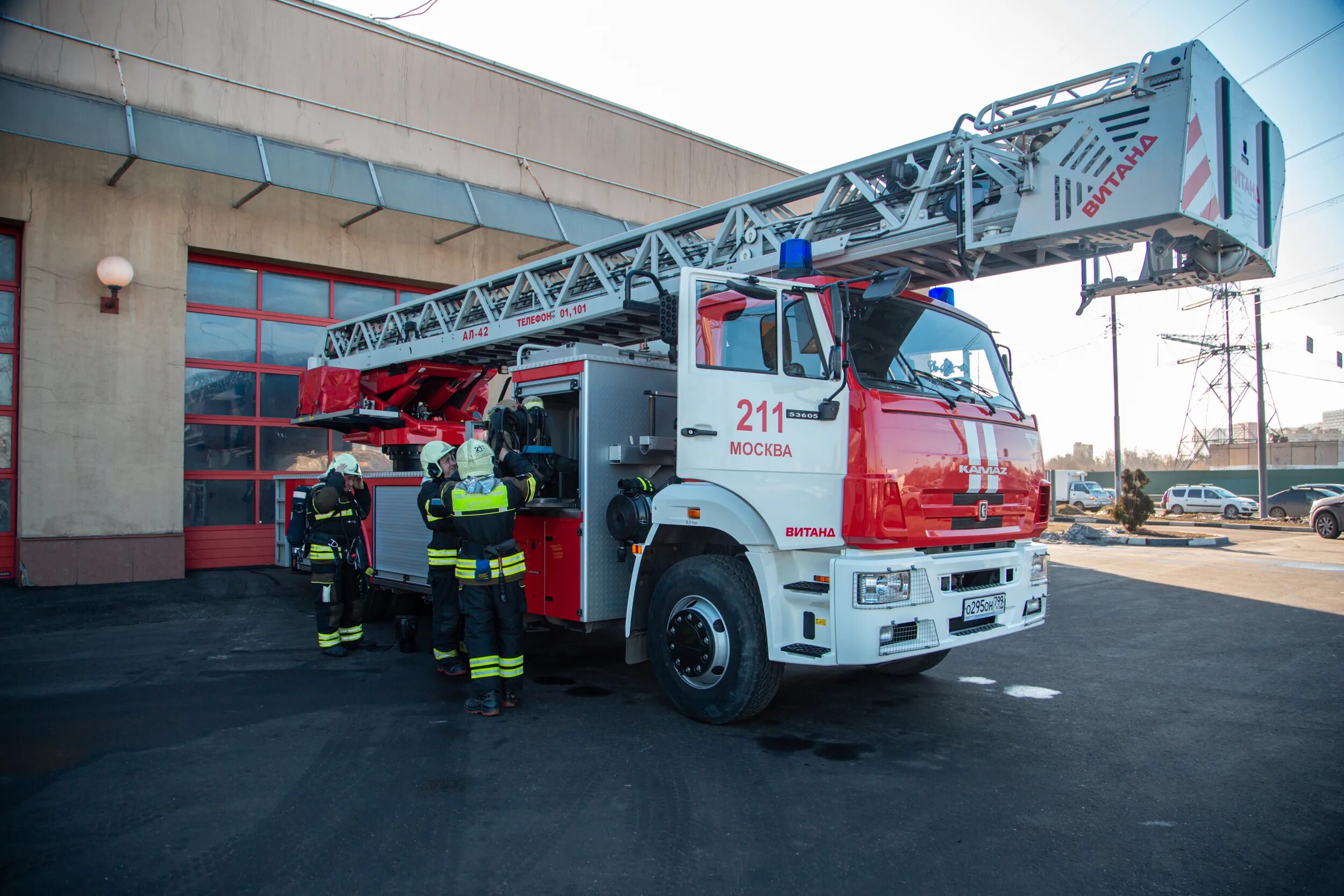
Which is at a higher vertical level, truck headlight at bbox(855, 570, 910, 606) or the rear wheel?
truck headlight at bbox(855, 570, 910, 606)

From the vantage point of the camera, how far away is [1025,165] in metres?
4.57

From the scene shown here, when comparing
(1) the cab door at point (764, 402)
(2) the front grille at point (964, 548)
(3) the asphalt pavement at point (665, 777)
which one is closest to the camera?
(3) the asphalt pavement at point (665, 777)

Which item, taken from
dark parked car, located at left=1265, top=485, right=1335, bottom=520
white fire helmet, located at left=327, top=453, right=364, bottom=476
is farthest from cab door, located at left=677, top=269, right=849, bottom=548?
dark parked car, located at left=1265, top=485, right=1335, bottom=520

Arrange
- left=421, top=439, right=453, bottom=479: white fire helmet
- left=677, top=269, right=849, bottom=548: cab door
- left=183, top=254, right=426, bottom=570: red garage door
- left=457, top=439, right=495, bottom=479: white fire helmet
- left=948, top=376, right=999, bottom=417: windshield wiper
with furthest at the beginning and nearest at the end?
left=183, top=254, right=426, bottom=570: red garage door
left=421, top=439, right=453, bottom=479: white fire helmet
left=457, top=439, right=495, bottom=479: white fire helmet
left=948, top=376, right=999, bottom=417: windshield wiper
left=677, top=269, right=849, bottom=548: cab door

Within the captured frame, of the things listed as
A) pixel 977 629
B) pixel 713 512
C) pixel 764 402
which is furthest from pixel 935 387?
pixel 713 512

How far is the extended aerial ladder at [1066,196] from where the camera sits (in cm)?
417

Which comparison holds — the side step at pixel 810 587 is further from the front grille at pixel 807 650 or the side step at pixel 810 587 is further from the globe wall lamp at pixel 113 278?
the globe wall lamp at pixel 113 278

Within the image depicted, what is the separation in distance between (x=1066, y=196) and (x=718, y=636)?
312cm

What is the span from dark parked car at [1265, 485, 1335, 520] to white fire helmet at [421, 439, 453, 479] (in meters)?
29.2

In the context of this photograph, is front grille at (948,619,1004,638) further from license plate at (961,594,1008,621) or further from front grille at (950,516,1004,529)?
front grille at (950,516,1004,529)

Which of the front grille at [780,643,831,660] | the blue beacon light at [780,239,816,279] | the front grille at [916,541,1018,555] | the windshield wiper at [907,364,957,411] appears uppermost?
the blue beacon light at [780,239,816,279]

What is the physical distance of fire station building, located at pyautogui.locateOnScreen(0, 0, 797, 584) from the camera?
34.2 feet

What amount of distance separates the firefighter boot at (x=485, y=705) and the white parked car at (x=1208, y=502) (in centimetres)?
3133

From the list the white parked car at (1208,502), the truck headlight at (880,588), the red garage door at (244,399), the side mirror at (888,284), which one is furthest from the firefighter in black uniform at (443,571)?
the white parked car at (1208,502)
